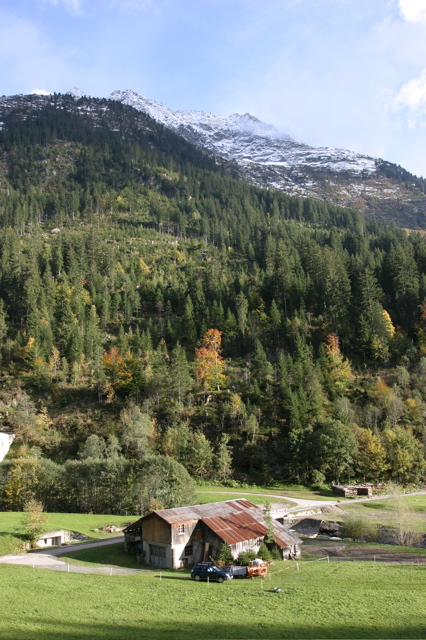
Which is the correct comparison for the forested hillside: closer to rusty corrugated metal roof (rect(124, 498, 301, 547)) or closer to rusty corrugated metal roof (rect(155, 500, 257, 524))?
rusty corrugated metal roof (rect(155, 500, 257, 524))

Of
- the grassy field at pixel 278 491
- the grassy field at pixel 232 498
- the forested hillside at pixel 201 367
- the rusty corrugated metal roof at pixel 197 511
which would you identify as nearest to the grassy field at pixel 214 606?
the rusty corrugated metal roof at pixel 197 511

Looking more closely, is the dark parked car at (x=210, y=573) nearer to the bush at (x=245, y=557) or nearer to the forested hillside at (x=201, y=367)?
the bush at (x=245, y=557)

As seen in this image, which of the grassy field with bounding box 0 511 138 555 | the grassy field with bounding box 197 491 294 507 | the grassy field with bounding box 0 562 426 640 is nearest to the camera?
the grassy field with bounding box 0 562 426 640

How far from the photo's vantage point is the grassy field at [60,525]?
39.3 metres

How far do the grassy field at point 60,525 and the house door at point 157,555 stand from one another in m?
9.46

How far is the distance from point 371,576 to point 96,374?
234ft

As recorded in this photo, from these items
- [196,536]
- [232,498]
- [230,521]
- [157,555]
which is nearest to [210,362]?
[232,498]

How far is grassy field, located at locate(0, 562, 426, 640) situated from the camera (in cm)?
1775

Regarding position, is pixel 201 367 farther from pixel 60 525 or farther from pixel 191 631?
pixel 191 631

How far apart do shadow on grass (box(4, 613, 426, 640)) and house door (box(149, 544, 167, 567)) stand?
60.4 feet

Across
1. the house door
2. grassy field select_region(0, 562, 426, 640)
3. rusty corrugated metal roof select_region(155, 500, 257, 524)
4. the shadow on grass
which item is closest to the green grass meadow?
rusty corrugated metal roof select_region(155, 500, 257, 524)

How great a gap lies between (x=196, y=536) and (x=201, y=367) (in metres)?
54.5

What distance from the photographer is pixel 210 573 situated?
29.7m

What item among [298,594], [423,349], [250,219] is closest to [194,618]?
[298,594]
